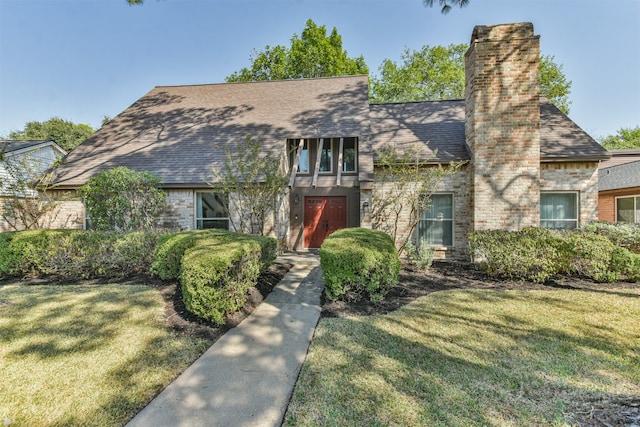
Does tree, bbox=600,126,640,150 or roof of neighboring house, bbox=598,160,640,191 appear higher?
tree, bbox=600,126,640,150

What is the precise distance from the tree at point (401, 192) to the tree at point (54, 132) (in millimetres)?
34714

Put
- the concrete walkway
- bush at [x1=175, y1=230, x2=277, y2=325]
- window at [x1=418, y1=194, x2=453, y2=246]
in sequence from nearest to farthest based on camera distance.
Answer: the concrete walkway < bush at [x1=175, y1=230, x2=277, y2=325] < window at [x1=418, y1=194, x2=453, y2=246]

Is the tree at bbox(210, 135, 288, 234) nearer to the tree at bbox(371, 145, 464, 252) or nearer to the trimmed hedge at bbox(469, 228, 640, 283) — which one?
the tree at bbox(371, 145, 464, 252)

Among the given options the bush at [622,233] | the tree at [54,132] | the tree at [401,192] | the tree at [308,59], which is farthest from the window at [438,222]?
the tree at [54,132]

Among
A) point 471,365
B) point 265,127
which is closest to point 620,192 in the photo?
point 471,365

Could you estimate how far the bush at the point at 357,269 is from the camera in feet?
16.5

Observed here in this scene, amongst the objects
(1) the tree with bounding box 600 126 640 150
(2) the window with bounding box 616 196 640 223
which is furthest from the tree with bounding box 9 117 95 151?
(1) the tree with bounding box 600 126 640 150

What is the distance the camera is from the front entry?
11.3 metres

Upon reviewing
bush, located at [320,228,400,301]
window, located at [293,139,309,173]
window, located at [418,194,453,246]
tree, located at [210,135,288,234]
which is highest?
window, located at [293,139,309,173]

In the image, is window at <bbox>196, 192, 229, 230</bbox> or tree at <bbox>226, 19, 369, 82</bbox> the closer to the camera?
window at <bbox>196, 192, 229, 230</bbox>

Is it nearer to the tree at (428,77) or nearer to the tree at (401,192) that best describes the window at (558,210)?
the tree at (401,192)

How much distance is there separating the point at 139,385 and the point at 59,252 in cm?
603

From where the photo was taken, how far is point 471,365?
329 cm

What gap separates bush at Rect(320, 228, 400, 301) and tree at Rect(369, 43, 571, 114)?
24393 mm
